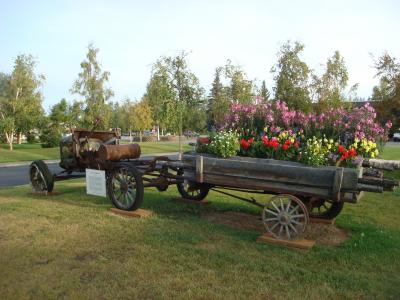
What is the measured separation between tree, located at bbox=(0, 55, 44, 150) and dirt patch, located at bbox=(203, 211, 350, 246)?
1229 inches

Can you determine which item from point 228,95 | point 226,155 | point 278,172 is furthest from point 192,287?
point 228,95

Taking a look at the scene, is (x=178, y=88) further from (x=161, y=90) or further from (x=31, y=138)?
(x=31, y=138)

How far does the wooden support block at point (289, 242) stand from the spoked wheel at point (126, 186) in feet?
7.64

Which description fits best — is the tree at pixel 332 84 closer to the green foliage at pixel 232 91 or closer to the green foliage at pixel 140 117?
the green foliage at pixel 232 91

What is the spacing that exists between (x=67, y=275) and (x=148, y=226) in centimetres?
195

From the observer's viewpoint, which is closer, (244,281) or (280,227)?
(244,281)

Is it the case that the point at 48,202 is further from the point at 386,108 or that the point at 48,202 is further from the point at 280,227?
the point at 386,108

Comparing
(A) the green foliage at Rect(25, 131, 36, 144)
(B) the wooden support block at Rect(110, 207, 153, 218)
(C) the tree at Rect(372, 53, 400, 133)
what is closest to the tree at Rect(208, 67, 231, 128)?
(C) the tree at Rect(372, 53, 400, 133)

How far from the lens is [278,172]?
511 cm

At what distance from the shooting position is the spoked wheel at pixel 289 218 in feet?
16.4

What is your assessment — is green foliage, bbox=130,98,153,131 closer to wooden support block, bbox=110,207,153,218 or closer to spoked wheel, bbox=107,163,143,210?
spoked wheel, bbox=107,163,143,210

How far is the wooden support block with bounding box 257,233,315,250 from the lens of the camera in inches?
192

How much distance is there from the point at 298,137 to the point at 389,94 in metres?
9.74

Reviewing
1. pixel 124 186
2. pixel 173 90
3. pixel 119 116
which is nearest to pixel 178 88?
pixel 173 90
